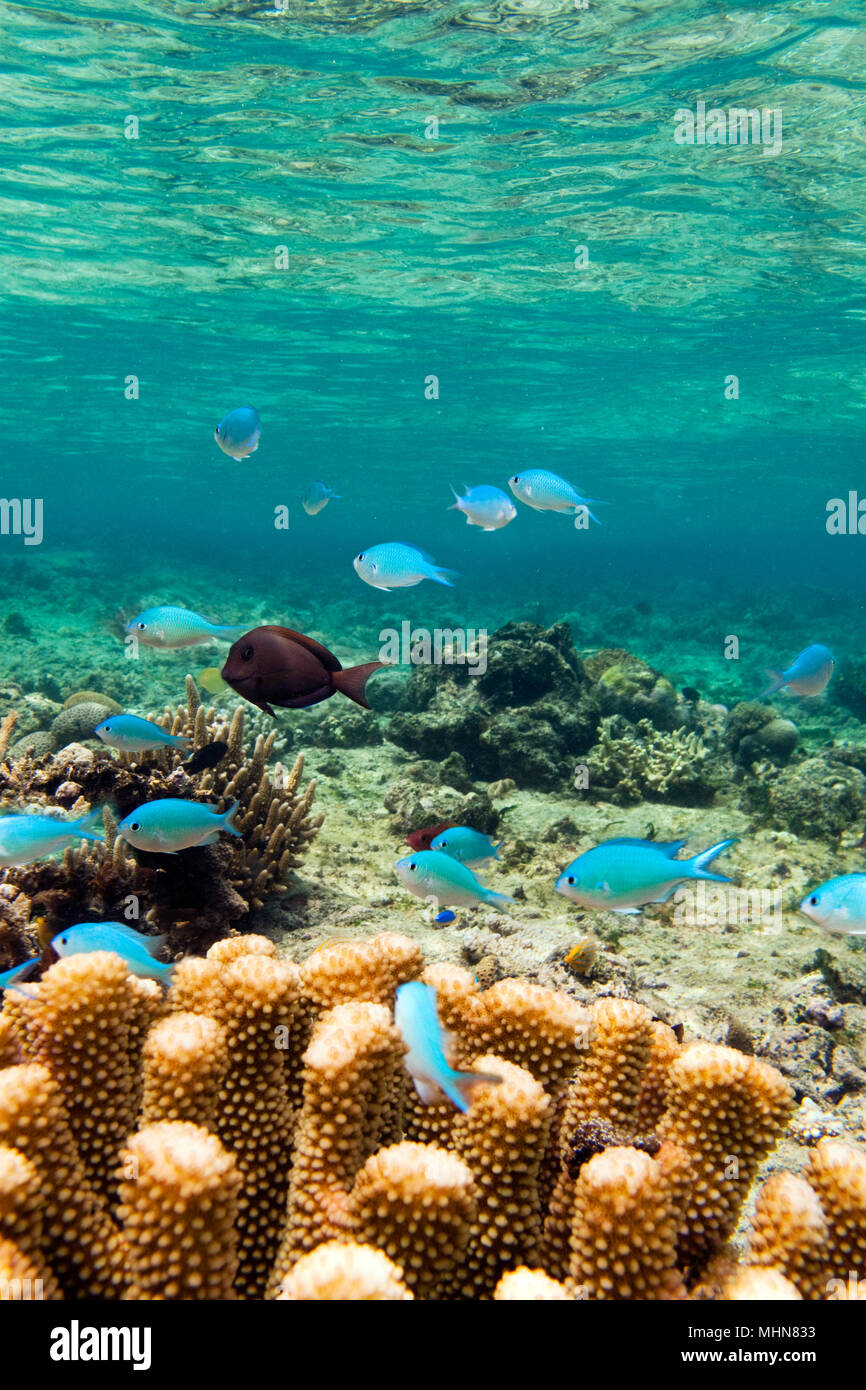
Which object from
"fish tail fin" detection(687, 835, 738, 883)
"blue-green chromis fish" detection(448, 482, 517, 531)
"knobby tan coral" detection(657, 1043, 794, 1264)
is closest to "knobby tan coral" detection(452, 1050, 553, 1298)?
"knobby tan coral" detection(657, 1043, 794, 1264)

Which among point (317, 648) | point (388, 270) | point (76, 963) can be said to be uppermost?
point (388, 270)

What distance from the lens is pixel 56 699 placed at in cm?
1425

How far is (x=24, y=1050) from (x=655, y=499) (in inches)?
3610

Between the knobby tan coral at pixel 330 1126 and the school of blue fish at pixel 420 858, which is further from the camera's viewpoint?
the school of blue fish at pixel 420 858

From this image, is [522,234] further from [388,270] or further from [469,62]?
[469,62]

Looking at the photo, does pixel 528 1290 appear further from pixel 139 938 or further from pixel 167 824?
pixel 167 824

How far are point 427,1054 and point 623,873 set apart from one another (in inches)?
79.7

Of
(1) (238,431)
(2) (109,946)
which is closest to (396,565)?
(1) (238,431)

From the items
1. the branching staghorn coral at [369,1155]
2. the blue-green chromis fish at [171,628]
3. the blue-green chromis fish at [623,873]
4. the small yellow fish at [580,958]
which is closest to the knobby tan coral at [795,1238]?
the branching staghorn coral at [369,1155]

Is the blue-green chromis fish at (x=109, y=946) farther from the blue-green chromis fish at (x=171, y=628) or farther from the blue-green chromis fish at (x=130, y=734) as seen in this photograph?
the blue-green chromis fish at (x=171, y=628)

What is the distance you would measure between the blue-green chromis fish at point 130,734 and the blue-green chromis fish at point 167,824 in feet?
3.09

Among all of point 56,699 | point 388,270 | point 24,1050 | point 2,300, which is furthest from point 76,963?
point 2,300

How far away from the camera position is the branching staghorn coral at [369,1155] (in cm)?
164

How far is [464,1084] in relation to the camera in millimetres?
2049
